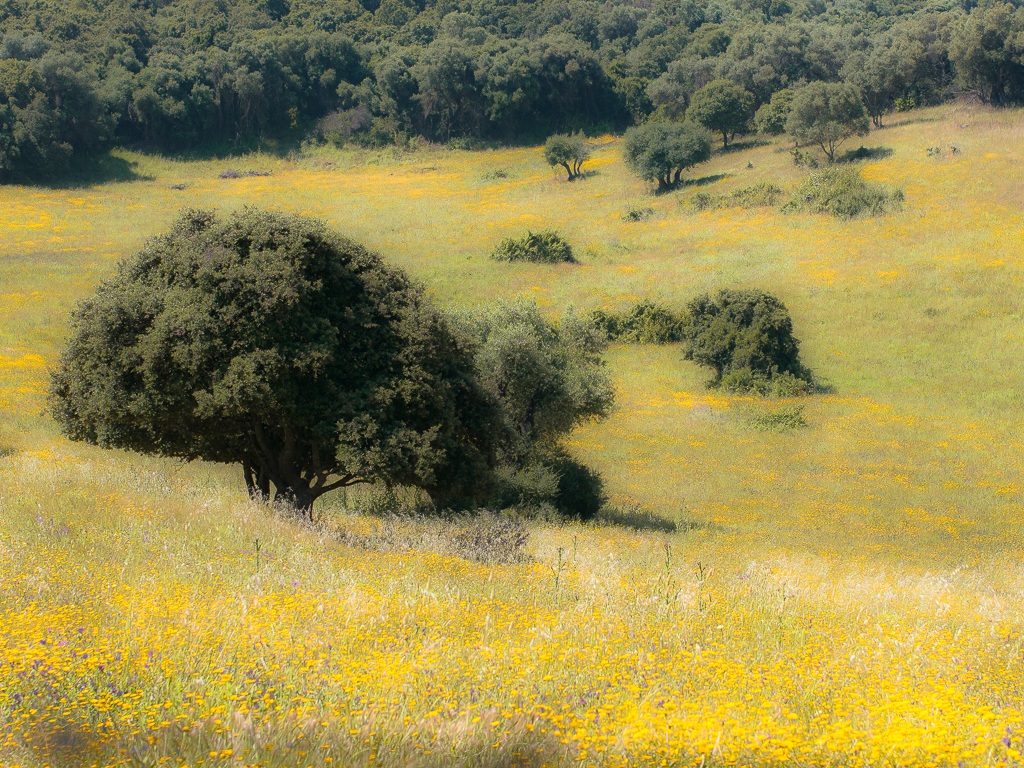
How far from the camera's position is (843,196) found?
65750 mm

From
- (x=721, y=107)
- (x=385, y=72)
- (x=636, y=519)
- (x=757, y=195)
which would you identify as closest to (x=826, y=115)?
(x=757, y=195)

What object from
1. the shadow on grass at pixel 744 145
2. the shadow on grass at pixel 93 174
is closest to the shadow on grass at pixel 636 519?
the shadow on grass at pixel 744 145

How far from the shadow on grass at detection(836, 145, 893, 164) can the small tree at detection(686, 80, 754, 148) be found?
16655mm

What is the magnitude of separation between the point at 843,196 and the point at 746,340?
3001 centimetres

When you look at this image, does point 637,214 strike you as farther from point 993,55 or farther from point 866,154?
point 993,55

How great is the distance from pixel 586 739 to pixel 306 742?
1428mm

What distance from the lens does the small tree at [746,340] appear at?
42875 millimetres

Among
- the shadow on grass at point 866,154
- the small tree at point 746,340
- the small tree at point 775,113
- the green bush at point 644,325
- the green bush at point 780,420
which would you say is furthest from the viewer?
the small tree at point 775,113

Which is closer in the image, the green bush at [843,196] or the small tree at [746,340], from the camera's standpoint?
the small tree at [746,340]

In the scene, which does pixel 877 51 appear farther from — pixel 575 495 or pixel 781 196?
pixel 575 495

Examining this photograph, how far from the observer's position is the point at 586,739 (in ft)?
13.4

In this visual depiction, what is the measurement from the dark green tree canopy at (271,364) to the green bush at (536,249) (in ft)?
148

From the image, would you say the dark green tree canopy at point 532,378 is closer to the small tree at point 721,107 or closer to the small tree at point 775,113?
the small tree at point 721,107

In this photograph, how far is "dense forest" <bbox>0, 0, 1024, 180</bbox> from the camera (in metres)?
86.0
